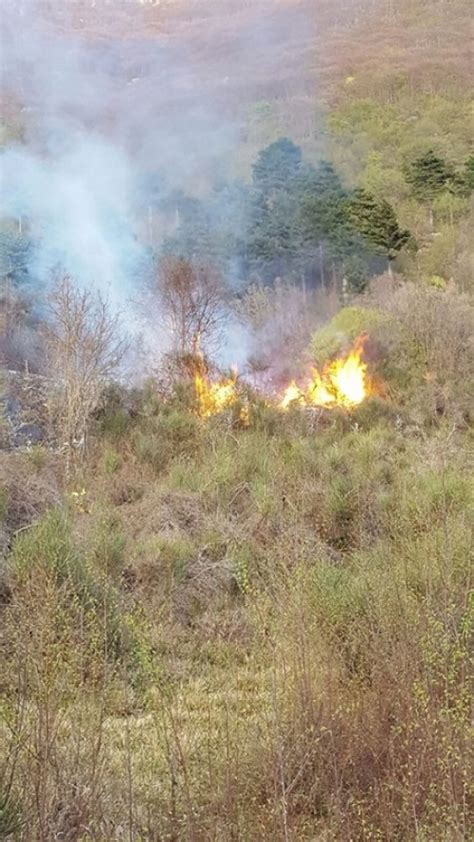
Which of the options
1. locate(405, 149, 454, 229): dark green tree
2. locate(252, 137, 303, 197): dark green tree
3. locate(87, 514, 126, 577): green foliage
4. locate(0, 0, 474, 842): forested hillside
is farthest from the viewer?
locate(252, 137, 303, 197): dark green tree

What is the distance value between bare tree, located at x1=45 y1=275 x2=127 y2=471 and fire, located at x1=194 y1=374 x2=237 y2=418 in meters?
1.96

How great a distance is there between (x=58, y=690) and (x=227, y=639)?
2.44 m

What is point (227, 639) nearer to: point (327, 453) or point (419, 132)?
point (327, 453)

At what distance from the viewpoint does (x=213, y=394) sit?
43.8ft

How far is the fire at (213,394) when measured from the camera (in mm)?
12750

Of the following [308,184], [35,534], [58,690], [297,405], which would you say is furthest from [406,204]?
[58,690]

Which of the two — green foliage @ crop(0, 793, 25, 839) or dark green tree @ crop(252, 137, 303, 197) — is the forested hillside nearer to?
green foliage @ crop(0, 793, 25, 839)

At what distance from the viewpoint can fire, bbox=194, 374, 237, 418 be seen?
1275 cm

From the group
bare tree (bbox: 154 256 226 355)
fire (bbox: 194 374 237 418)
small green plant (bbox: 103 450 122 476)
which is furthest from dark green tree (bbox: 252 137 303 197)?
small green plant (bbox: 103 450 122 476)

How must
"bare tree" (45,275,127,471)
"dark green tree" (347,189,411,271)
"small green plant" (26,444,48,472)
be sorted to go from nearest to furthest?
"small green plant" (26,444,48,472)
"bare tree" (45,275,127,471)
"dark green tree" (347,189,411,271)

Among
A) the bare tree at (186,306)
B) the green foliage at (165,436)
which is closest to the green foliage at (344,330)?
the bare tree at (186,306)

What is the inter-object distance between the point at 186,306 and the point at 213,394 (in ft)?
10.5

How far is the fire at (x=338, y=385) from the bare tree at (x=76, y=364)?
385cm

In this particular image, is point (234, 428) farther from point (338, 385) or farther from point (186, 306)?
point (186, 306)
